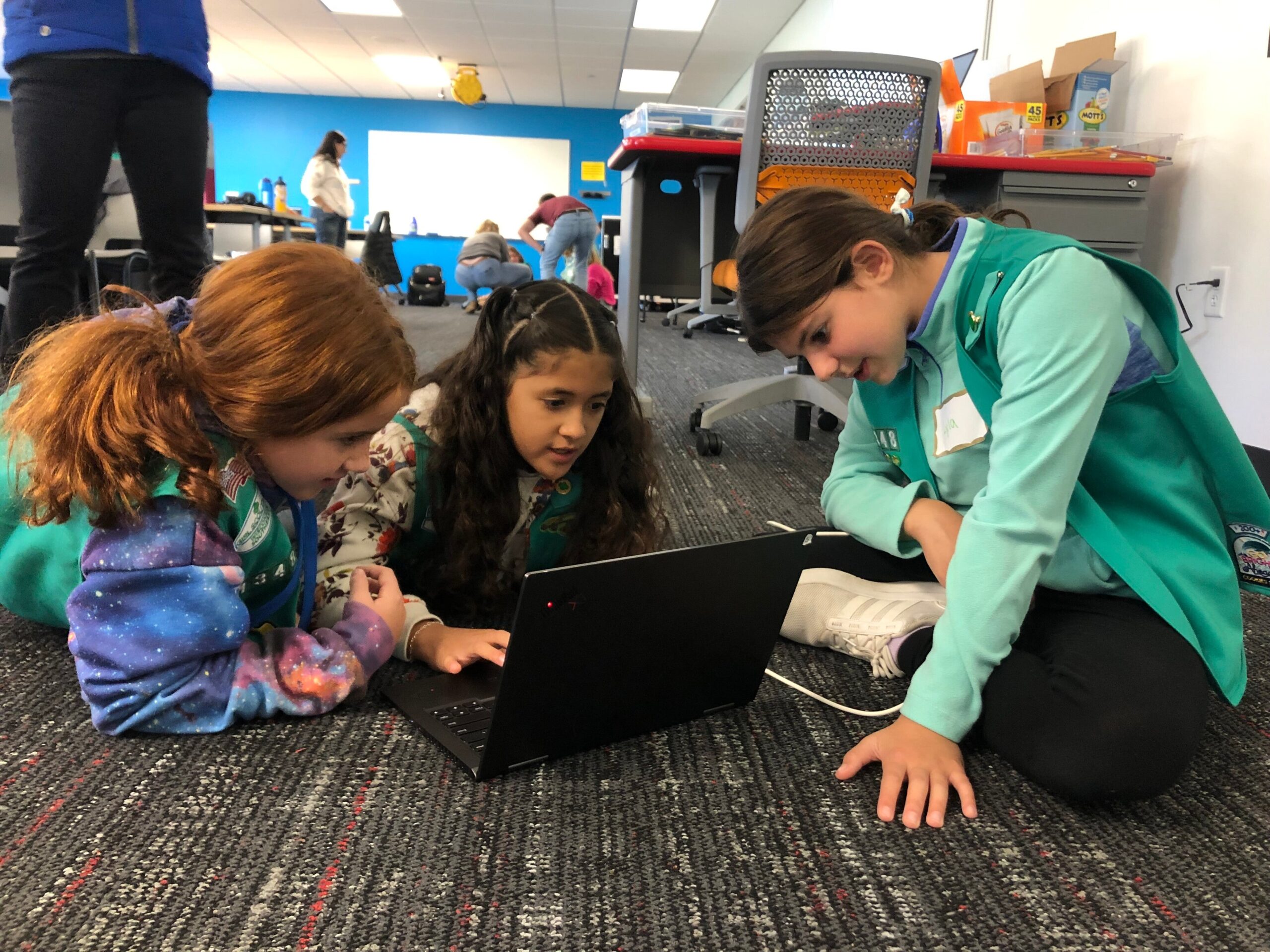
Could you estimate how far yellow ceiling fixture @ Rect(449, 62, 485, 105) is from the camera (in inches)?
294

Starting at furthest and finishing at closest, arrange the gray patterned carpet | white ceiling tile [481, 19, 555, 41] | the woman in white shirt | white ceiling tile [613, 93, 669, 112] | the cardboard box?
white ceiling tile [613, 93, 669, 112] < white ceiling tile [481, 19, 555, 41] < the woman in white shirt < the cardboard box < the gray patterned carpet

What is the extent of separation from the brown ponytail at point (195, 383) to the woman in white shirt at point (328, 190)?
16.7ft

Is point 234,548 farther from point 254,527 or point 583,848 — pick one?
point 583,848

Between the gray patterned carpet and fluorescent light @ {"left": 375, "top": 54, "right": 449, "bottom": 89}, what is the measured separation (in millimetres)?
7463

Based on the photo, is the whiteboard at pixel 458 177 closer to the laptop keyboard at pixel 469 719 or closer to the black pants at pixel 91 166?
the black pants at pixel 91 166

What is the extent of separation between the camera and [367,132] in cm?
894

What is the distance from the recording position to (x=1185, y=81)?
2014 mm

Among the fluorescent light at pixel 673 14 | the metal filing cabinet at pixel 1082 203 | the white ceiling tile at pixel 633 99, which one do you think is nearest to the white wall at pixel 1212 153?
the metal filing cabinet at pixel 1082 203

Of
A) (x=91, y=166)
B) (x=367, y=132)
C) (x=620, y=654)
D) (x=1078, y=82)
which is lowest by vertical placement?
(x=620, y=654)

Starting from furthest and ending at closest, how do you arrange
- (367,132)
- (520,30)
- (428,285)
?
(367,132), (428,285), (520,30)

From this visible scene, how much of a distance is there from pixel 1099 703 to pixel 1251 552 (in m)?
0.26

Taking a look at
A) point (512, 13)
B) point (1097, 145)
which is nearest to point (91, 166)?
point (1097, 145)

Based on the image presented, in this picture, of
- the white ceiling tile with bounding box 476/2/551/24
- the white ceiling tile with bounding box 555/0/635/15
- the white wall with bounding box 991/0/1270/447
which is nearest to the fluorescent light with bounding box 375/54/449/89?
the white ceiling tile with bounding box 476/2/551/24

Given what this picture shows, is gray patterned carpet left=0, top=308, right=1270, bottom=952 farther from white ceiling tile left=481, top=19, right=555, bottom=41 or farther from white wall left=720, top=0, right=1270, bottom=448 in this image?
white ceiling tile left=481, top=19, right=555, bottom=41
